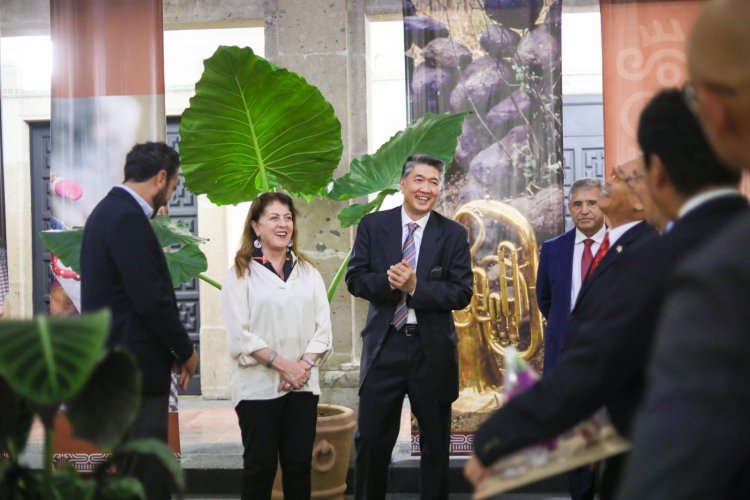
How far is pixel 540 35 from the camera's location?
641cm

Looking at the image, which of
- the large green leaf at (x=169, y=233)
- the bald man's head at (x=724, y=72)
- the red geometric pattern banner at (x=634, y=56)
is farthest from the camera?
the red geometric pattern banner at (x=634, y=56)

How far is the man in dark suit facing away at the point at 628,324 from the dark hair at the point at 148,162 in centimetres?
250

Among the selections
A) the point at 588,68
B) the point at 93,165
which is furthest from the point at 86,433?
the point at 588,68

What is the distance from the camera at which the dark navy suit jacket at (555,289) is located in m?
5.22

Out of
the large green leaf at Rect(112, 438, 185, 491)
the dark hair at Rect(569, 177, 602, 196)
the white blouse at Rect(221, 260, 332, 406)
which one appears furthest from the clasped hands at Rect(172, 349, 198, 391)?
the dark hair at Rect(569, 177, 602, 196)

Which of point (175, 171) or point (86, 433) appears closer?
point (86, 433)

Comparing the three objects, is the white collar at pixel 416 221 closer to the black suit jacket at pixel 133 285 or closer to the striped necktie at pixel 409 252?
the striped necktie at pixel 409 252

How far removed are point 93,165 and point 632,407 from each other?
499 centimetres

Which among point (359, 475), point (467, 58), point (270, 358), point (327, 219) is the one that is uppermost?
point (467, 58)

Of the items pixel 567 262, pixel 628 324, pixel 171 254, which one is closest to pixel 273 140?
pixel 171 254

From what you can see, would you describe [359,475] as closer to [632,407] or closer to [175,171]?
[175,171]

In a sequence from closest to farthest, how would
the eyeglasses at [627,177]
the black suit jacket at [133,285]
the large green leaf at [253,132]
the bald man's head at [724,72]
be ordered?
the bald man's head at [724,72] < the eyeglasses at [627,177] < the black suit jacket at [133,285] < the large green leaf at [253,132]

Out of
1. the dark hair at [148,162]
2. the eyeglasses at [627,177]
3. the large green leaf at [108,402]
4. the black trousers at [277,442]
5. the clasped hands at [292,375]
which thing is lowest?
the black trousers at [277,442]

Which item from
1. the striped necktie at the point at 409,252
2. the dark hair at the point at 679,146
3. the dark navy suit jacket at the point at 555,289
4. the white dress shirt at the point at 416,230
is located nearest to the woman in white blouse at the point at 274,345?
the striped necktie at the point at 409,252
